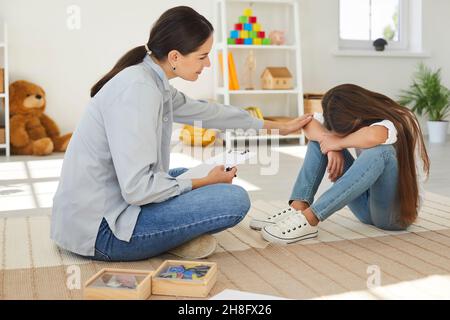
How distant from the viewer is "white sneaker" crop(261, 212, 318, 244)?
1.85 meters

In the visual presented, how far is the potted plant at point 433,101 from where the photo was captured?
4883mm

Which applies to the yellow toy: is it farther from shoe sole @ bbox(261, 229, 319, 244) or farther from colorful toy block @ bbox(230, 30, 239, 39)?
shoe sole @ bbox(261, 229, 319, 244)

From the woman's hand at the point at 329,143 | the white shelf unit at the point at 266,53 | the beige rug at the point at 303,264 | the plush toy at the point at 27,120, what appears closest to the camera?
the beige rug at the point at 303,264

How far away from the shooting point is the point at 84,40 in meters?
4.40

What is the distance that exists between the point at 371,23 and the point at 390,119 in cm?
373

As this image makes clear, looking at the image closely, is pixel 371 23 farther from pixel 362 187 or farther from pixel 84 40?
pixel 362 187

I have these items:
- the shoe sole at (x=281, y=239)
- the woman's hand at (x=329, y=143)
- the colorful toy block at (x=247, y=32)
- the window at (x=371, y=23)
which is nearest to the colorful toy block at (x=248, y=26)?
the colorful toy block at (x=247, y=32)

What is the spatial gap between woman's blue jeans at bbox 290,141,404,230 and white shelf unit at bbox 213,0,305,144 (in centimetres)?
253

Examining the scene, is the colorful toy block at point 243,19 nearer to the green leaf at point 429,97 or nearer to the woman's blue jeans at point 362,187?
the green leaf at point 429,97

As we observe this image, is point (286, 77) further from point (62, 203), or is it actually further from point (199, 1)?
point (62, 203)

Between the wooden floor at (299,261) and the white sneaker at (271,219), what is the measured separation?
4cm

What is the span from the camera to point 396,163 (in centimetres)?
181

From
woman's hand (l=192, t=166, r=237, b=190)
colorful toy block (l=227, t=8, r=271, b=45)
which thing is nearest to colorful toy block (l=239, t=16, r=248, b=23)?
colorful toy block (l=227, t=8, r=271, b=45)
